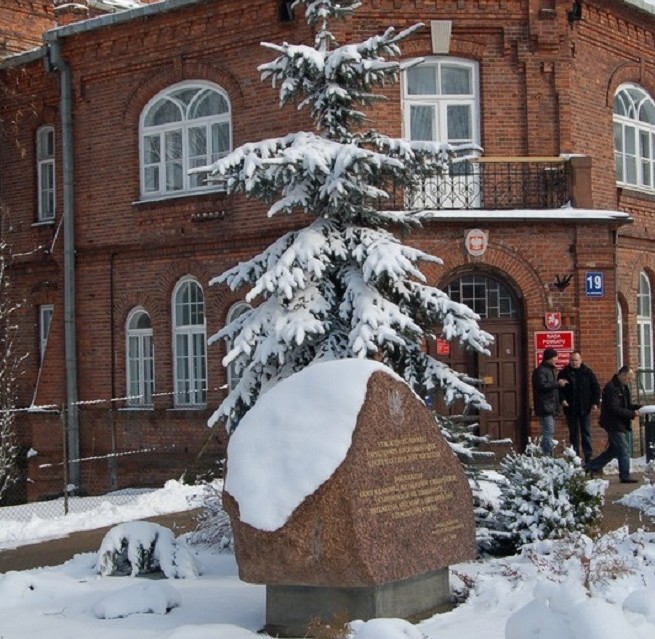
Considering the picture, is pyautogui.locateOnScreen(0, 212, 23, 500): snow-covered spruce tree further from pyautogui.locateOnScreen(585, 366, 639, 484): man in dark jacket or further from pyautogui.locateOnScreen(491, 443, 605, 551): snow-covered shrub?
pyautogui.locateOnScreen(491, 443, 605, 551): snow-covered shrub

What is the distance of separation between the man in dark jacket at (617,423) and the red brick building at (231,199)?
2.33 m

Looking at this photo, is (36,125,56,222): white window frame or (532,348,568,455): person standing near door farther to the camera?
(36,125,56,222): white window frame

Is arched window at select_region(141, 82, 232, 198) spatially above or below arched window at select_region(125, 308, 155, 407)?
above

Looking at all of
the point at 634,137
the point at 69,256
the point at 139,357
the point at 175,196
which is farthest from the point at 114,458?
the point at 634,137

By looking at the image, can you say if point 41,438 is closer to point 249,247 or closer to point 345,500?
point 249,247

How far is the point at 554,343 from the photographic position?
17578 millimetres

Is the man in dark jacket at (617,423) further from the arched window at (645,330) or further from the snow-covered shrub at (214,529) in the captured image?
the snow-covered shrub at (214,529)

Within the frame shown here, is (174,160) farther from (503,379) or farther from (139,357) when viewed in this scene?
(503,379)

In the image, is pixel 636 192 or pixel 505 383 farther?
pixel 636 192

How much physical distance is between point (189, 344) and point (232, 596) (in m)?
11.0

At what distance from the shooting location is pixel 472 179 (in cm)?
1767

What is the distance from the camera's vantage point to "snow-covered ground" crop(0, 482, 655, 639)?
734 centimetres

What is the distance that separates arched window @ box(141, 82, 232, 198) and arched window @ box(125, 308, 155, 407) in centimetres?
225

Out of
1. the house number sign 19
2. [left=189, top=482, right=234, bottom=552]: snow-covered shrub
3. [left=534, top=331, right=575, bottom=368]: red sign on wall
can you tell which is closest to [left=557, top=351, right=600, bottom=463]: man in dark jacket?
[left=534, top=331, right=575, bottom=368]: red sign on wall
